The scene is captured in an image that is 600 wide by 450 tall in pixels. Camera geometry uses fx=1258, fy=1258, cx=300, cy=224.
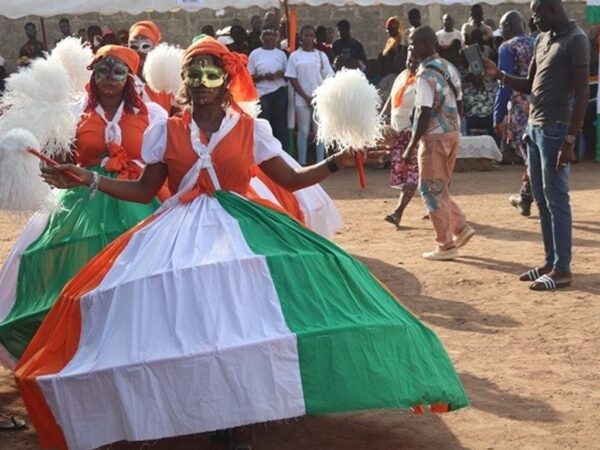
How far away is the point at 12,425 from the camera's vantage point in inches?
250

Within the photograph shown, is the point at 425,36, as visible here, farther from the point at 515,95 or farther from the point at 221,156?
the point at 221,156

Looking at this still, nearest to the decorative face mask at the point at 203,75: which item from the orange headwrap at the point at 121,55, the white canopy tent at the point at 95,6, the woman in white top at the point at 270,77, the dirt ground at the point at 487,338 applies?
the orange headwrap at the point at 121,55

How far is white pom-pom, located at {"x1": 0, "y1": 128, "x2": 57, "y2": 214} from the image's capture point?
574 cm

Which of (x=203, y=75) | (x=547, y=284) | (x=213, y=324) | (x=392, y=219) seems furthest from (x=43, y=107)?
(x=392, y=219)

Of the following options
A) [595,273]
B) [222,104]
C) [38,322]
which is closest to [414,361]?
[222,104]

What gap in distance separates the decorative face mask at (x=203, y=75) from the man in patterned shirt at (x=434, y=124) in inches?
170

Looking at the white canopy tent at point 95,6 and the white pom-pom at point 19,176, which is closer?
the white pom-pom at point 19,176

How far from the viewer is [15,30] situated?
21.4 metres

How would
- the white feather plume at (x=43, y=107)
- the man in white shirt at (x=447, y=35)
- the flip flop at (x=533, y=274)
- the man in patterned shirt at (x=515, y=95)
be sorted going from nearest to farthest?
the white feather plume at (x=43, y=107), the flip flop at (x=533, y=274), the man in patterned shirt at (x=515, y=95), the man in white shirt at (x=447, y=35)

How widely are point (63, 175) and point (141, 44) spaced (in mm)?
5034

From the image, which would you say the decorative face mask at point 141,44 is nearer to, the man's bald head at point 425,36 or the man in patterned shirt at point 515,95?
the man's bald head at point 425,36

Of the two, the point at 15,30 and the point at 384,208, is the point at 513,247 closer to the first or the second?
the point at 384,208

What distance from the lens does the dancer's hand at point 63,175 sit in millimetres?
5820

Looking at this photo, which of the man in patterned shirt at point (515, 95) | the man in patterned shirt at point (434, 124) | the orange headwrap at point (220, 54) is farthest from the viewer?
the man in patterned shirt at point (515, 95)
